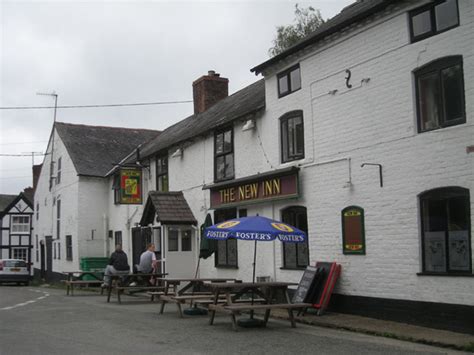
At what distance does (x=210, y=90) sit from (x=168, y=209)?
7.10 meters

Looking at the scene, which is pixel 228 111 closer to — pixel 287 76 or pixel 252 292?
pixel 287 76

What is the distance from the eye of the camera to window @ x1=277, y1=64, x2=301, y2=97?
15867mm

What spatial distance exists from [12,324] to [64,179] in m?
22.1

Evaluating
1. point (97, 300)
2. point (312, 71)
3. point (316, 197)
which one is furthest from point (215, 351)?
point (97, 300)

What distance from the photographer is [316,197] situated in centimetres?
1474

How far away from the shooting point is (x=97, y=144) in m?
34.2

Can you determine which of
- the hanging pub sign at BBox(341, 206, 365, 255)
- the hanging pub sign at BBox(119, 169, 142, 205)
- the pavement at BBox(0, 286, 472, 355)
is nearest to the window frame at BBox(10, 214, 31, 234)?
the hanging pub sign at BBox(119, 169, 142, 205)

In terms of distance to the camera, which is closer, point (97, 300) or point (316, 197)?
point (316, 197)

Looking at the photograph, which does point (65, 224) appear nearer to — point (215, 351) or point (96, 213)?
point (96, 213)

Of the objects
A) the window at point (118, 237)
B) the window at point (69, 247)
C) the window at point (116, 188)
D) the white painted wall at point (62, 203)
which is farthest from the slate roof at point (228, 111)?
the window at point (69, 247)

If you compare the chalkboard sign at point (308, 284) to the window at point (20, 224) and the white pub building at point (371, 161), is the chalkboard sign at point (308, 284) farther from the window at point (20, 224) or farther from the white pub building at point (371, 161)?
the window at point (20, 224)

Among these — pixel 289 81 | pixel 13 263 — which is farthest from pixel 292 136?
pixel 13 263

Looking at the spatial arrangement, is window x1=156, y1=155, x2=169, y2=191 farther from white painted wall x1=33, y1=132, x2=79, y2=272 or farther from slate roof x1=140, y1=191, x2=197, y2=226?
white painted wall x1=33, y1=132, x2=79, y2=272

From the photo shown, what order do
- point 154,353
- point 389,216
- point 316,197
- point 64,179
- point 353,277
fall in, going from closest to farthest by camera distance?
1. point 154,353
2. point 389,216
3. point 353,277
4. point 316,197
5. point 64,179
